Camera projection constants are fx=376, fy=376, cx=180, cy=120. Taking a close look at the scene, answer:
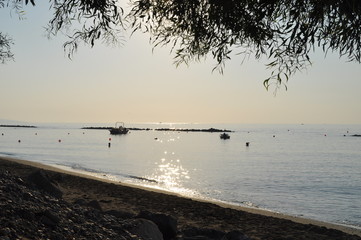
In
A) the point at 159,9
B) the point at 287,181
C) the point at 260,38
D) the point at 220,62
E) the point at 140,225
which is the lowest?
the point at 287,181

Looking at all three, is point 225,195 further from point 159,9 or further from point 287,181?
point 159,9

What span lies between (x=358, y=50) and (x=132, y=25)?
185 inches

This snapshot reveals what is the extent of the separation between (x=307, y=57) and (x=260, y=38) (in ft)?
3.64

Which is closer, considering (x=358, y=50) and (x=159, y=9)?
(x=358, y=50)

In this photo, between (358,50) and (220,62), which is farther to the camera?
(220,62)

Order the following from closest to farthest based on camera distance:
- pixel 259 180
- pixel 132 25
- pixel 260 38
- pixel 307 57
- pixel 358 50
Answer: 1. pixel 358 50
2. pixel 307 57
3. pixel 260 38
4. pixel 132 25
5. pixel 259 180

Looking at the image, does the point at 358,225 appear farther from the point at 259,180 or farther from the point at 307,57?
the point at 259,180

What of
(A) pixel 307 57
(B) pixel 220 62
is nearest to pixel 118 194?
(B) pixel 220 62

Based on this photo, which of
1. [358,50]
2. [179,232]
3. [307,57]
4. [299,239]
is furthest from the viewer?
[299,239]

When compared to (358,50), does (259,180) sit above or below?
below

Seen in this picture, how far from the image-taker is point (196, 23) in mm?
7961

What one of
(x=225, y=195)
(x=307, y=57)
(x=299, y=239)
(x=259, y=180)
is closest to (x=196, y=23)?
(x=307, y=57)

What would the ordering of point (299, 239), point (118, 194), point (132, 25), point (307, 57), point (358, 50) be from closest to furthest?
point (358, 50) → point (307, 57) → point (132, 25) → point (299, 239) → point (118, 194)

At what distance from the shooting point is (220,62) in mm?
8000
